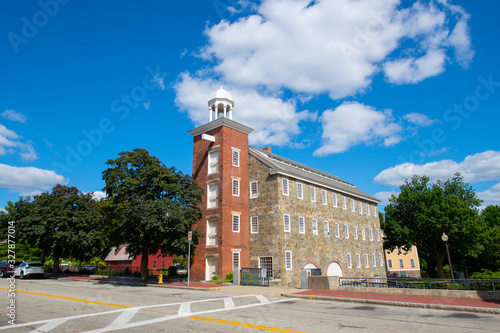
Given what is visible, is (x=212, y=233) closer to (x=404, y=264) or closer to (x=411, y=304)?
(x=411, y=304)

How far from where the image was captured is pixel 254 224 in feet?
98.4

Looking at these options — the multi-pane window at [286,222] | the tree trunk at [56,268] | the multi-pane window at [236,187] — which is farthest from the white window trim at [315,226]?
the tree trunk at [56,268]

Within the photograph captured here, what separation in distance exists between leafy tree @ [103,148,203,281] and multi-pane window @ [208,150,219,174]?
398 cm

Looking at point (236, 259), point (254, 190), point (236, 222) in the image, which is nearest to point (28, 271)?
point (236, 259)

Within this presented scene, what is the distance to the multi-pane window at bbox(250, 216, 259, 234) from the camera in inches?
1170

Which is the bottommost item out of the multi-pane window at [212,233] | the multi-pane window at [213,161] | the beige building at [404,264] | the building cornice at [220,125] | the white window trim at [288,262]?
the beige building at [404,264]

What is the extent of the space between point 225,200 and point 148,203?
7342 mm

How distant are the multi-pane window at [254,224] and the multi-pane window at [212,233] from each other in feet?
11.7

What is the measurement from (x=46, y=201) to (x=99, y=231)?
565cm

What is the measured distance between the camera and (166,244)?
24578 mm

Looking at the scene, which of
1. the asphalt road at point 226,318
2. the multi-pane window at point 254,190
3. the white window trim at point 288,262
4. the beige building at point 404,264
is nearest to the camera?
the asphalt road at point 226,318

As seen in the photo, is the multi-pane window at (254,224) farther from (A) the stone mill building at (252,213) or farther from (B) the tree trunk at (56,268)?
(B) the tree trunk at (56,268)

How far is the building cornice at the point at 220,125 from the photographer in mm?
30481

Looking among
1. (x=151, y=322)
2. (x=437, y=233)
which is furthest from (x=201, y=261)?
(x=437, y=233)
